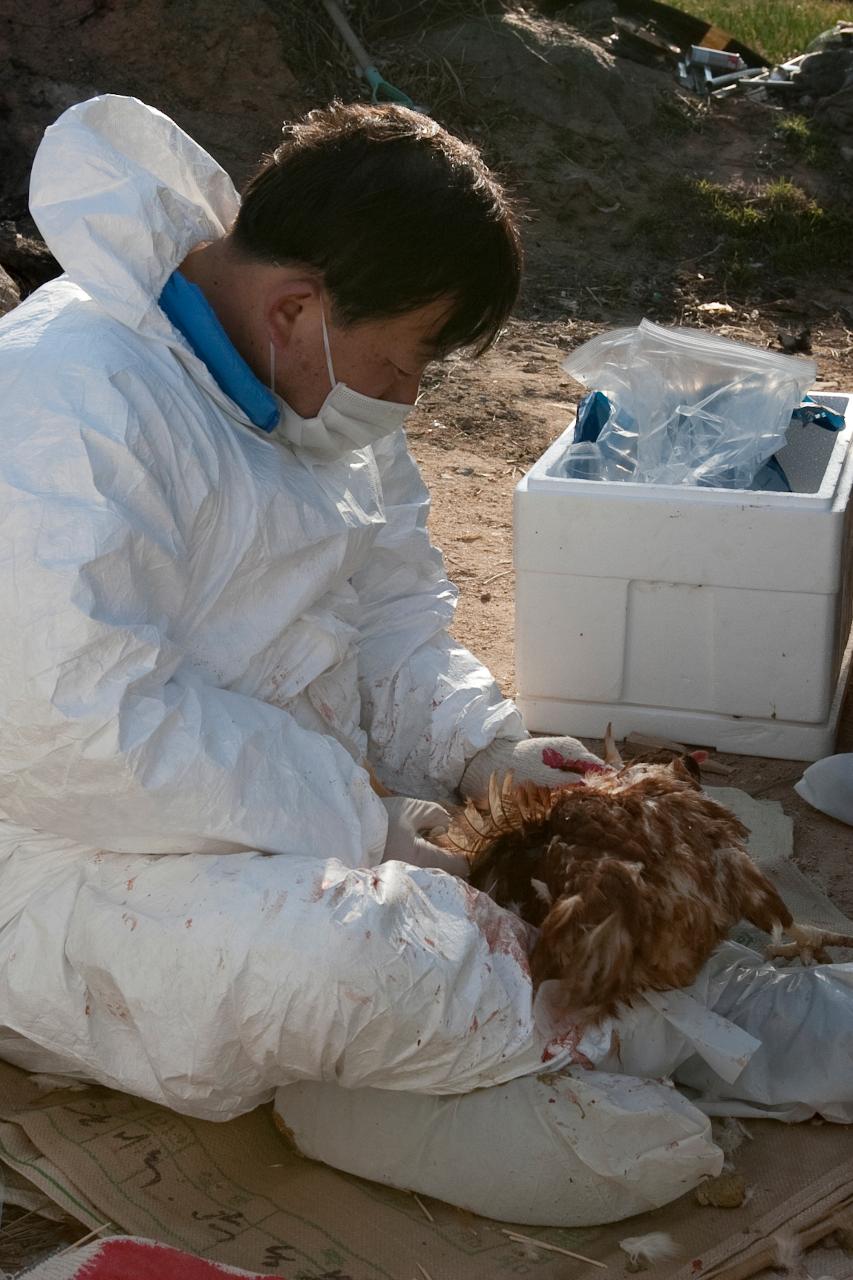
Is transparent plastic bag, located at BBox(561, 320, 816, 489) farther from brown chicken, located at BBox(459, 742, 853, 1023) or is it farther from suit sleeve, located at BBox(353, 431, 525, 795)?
brown chicken, located at BBox(459, 742, 853, 1023)

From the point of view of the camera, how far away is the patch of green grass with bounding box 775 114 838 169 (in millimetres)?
9336

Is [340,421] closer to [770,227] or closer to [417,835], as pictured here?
[417,835]

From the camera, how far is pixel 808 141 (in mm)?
9531

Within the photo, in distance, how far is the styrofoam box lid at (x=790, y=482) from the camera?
323 centimetres

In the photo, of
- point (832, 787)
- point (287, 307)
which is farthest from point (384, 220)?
point (832, 787)

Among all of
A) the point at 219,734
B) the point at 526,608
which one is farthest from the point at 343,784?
the point at 526,608

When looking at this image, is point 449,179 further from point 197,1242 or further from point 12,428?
point 197,1242

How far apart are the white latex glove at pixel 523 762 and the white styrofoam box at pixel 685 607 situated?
67cm

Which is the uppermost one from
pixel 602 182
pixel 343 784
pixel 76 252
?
pixel 76 252

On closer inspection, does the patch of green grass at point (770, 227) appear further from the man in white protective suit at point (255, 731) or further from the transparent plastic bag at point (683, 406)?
the man in white protective suit at point (255, 731)

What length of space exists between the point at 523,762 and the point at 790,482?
140 cm

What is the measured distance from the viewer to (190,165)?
7.63ft

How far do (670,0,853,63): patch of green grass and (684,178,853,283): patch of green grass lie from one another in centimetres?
285

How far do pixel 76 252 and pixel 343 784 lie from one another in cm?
94
